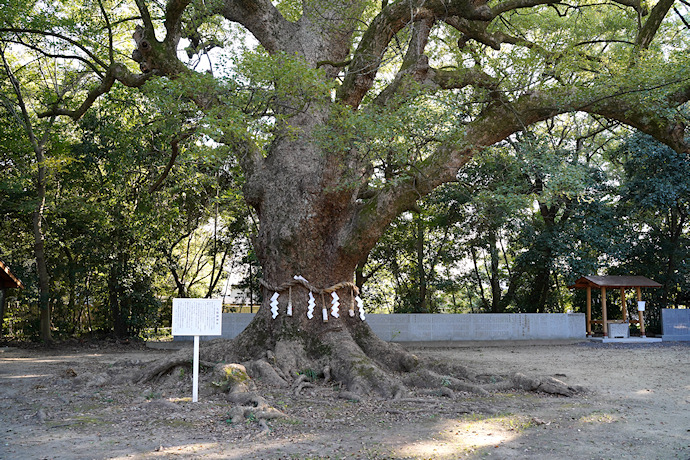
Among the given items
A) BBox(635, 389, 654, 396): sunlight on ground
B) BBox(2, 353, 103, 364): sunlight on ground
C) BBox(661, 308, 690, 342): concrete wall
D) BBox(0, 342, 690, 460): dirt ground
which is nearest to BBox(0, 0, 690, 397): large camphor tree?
BBox(0, 342, 690, 460): dirt ground

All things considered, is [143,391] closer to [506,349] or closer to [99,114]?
[506,349]

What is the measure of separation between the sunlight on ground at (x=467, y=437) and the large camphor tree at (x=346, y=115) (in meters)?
1.30

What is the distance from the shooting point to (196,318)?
5.82 meters

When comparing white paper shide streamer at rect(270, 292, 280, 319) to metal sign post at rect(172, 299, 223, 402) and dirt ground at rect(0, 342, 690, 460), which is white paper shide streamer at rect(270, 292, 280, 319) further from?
metal sign post at rect(172, 299, 223, 402)

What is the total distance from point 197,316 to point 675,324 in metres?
14.5

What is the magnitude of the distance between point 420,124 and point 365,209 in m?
Answer: 1.65

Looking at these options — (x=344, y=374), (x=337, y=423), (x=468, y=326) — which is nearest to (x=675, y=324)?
(x=468, y=326)

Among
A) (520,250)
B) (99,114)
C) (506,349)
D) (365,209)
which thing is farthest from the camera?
(520,250)

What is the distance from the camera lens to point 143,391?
6.33 m

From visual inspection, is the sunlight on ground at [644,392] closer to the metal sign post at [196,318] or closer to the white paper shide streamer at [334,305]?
the white paper shide streamer at [334,305]

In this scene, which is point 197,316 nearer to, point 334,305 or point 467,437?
point 334,305

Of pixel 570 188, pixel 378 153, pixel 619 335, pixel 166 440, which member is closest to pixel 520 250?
pixel 619 335

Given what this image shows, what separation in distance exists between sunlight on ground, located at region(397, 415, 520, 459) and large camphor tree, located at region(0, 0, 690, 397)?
130 cm

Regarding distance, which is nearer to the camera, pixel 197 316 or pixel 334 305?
pixel 197 316
